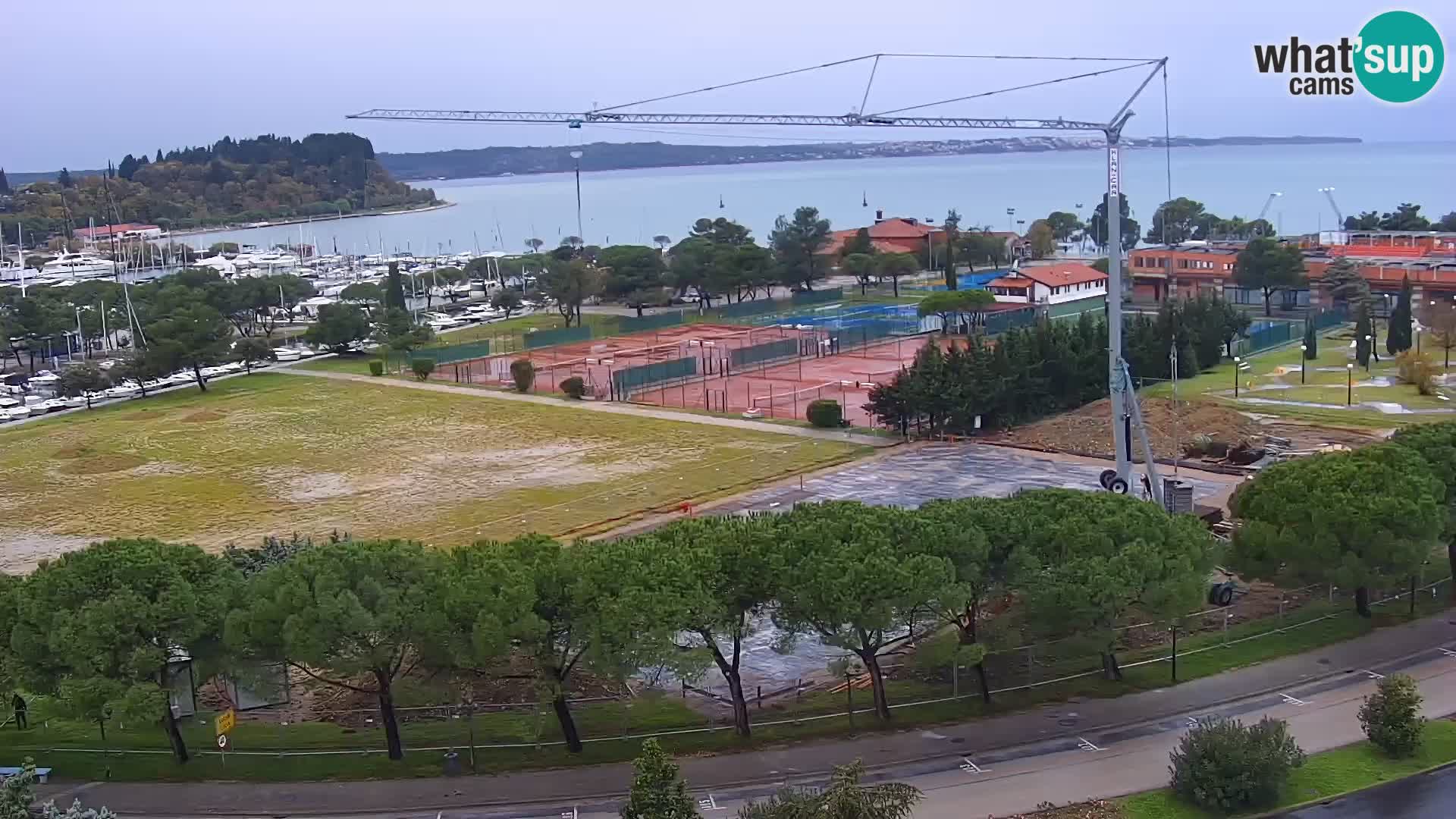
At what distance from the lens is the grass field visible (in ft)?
88.0

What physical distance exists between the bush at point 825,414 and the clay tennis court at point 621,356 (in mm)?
7256

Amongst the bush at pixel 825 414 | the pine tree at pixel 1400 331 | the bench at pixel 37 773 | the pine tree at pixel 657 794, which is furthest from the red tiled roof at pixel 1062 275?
the pine tree at pixel 657 794

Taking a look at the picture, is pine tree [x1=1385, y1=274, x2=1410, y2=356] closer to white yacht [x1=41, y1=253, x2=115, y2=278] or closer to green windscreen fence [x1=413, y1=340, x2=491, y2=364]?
green windscreen fence [x1=413, y1=340, x2=491, y2=364]

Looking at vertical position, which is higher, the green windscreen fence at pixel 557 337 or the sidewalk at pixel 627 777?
the green windscreen fence at pixel 557 337

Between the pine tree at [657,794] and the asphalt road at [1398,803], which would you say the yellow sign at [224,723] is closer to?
the pine tree at [657,794]

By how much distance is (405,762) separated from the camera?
15.1m

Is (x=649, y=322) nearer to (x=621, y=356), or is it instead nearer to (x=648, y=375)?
(x=621, y=356)

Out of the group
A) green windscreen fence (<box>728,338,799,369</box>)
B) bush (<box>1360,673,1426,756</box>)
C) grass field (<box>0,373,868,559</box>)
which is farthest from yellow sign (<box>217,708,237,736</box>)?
green windscreen fence (<box>728,338,799,369</box>)

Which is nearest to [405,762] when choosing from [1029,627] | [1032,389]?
[1029,627]

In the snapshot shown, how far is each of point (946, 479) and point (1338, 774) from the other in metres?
14.8

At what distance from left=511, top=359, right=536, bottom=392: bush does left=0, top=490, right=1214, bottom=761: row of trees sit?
25.0 m

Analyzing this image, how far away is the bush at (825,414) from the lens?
34094 mm

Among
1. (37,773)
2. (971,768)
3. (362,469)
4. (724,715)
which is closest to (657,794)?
(971,768)

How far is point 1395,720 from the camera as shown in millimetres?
14094
